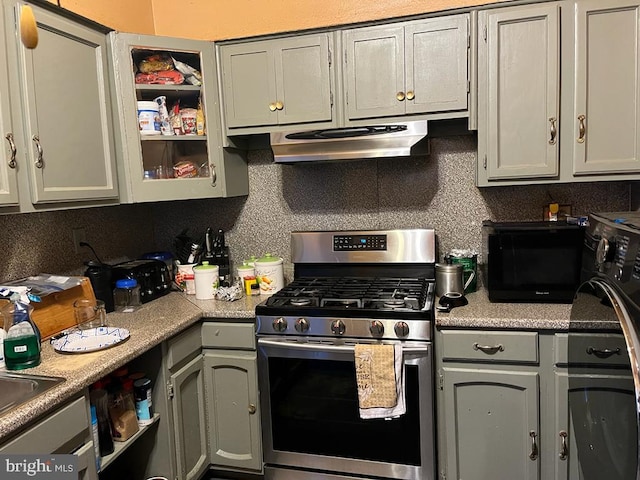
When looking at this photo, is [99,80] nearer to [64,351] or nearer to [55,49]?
[55,49]

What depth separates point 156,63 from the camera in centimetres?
230

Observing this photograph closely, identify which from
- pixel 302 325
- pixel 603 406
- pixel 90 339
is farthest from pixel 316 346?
pixel 603 406

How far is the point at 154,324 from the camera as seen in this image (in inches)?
78.8

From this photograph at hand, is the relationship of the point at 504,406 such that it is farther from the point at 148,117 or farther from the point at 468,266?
the point at 148,117

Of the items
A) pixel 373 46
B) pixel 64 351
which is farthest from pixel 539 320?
pixel 64 351

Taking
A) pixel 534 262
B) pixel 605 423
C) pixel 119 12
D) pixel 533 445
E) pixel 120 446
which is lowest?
pixel 533 445

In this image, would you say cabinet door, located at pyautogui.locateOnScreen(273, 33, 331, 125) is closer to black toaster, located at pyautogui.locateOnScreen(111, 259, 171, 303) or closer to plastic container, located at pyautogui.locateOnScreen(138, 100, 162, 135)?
plastic container, located at pyautogui.locateOnScreen(138, 100, 162, 135)

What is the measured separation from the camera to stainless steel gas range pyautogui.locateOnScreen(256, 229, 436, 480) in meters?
1.96

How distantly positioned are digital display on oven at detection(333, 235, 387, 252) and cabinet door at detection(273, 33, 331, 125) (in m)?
0.58

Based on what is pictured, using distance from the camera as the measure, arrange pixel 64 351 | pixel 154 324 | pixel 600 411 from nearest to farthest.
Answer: pixel 600 411 < pixel 64 351 < pixel 154 324

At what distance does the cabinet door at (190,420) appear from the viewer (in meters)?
2.05

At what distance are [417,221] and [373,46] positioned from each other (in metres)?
0.85

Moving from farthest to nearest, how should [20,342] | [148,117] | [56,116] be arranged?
1. [148,117]
2. [56,116]
3. [20,342]

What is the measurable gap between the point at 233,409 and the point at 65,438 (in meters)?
0.90
